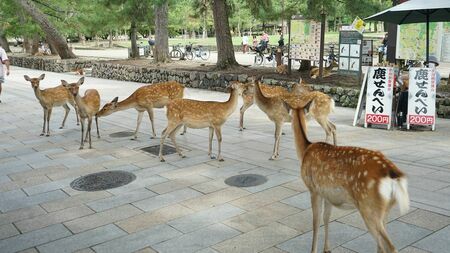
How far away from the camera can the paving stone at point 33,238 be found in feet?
14.0

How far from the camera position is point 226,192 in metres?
5.65

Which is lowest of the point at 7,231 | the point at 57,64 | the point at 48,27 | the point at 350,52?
the point at 7,231

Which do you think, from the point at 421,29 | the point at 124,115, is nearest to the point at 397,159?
Result: the point at 124,115

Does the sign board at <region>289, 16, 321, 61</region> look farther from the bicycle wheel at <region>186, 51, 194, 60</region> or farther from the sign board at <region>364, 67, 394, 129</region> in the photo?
the bicycle wheel at <region>186, 51, 194, 60</region>

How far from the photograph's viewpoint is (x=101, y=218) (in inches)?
193

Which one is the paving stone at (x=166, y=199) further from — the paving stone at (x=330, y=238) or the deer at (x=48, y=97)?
A: the deer at (x=48, y=97)

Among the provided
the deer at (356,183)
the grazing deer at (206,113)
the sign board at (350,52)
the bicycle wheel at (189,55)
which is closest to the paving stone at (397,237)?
the deer at (356,183)

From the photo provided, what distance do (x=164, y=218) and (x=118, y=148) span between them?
3627 mm

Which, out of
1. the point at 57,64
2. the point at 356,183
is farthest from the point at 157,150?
the point at 57,64

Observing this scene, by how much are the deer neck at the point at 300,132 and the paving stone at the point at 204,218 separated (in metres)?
1.26

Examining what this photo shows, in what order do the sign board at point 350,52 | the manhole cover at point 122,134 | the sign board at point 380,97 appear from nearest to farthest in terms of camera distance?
the manhole cover at point 122,134
the sign board at point 380,97
the sign board at point 350,52

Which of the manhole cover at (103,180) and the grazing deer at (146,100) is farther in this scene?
the grazing deer at (146,100)

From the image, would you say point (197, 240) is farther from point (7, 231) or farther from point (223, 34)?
point (223, 34)

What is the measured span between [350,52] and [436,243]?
9.50 m
